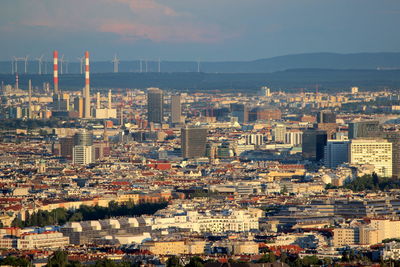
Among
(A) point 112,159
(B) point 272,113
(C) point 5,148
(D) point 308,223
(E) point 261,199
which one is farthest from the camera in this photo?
(B) point 272,113

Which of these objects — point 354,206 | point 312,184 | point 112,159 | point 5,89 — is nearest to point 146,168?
point 112,159

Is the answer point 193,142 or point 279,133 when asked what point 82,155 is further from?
point 279,133

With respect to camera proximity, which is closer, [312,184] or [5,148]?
[312,184]

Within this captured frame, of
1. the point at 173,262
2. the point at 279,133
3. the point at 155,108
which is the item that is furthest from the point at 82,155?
the point at 173,262

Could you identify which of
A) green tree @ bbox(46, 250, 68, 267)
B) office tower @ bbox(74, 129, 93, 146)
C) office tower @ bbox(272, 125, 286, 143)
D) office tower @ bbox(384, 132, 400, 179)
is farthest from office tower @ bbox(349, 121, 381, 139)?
green tree @ bbox(46, 250, 68, 267)

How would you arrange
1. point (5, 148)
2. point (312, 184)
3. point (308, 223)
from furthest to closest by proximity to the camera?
point (5, 148) < point (312, 184) < point (308, 223)

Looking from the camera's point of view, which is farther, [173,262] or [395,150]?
[395,150]

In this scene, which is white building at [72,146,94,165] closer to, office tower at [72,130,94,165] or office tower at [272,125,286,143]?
office tower at [72,130,94,165]

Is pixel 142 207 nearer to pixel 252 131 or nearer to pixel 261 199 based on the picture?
pixel 261 199
